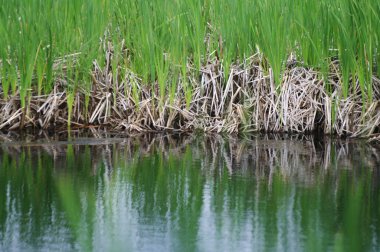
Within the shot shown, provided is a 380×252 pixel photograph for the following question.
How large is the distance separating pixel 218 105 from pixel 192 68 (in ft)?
1.06

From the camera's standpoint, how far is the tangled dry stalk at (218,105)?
5.44m

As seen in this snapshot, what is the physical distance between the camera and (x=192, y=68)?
5660mm

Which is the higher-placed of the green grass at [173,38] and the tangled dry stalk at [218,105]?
the green grass at [173,38]

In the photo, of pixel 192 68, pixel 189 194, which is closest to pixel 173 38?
pixel 192 68

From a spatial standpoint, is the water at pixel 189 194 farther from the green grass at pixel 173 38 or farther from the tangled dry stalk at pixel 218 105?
the green grass at pixel 173 38

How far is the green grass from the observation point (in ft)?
17.5

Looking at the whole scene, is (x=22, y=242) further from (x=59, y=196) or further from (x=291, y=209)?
(x=291, y=209)

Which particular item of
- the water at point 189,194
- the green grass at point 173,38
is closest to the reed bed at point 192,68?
the green grass at point 173,38

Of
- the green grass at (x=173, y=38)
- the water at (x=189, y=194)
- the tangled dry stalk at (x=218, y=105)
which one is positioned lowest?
the water at (x=189, y=194)

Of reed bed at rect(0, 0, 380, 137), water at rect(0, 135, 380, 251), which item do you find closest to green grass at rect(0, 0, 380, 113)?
reed bed at rect(0, 0, 380, 137)

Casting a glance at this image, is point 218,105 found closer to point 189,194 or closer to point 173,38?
point 173,38

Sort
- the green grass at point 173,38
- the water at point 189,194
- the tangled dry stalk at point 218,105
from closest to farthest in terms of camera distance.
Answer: the water at point 189,194 < the green grass at point 173,38 < the tangled dry stalk at point 218,105

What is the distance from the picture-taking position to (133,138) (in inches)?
208

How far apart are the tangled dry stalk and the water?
23 centimetres
